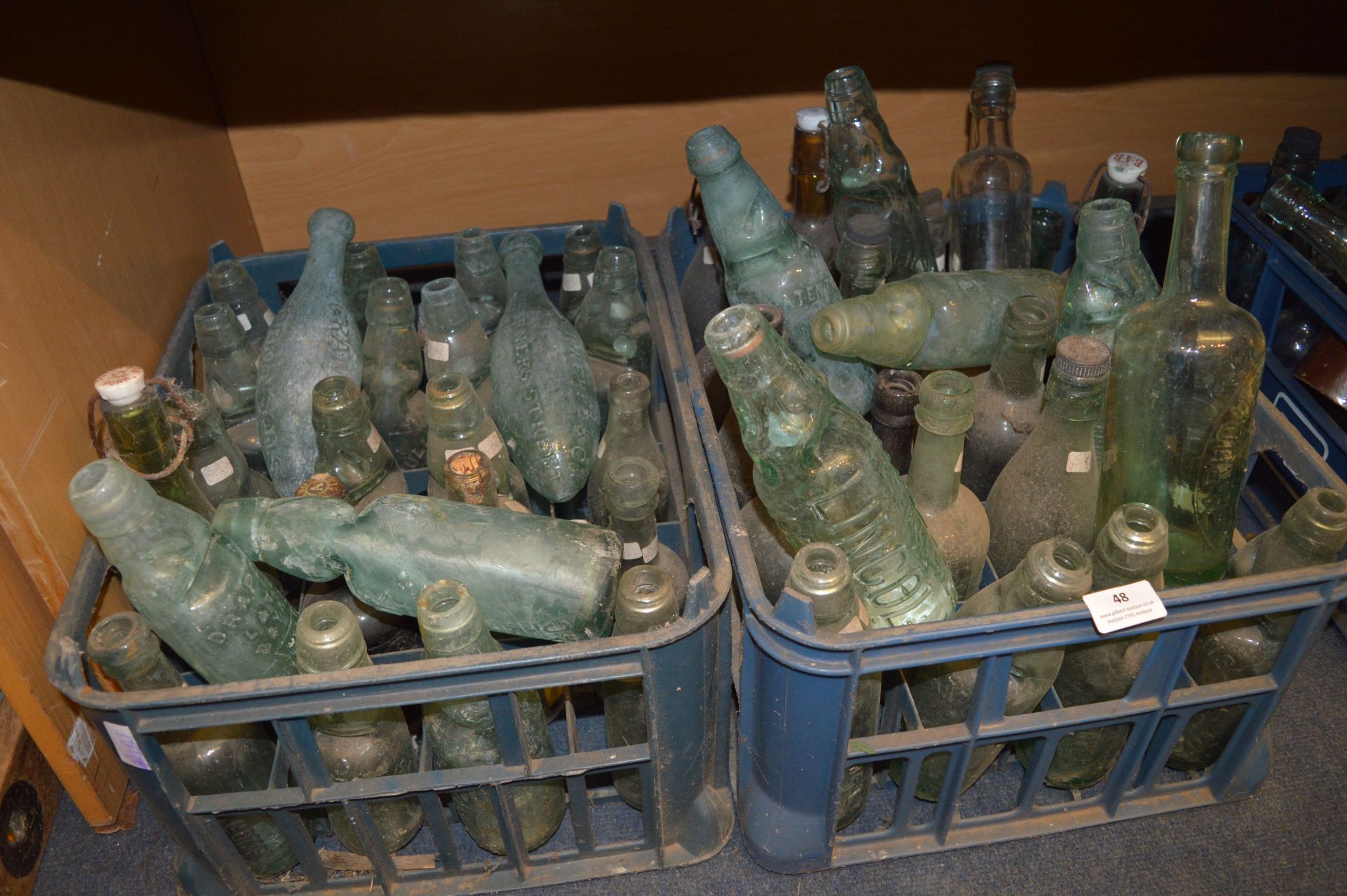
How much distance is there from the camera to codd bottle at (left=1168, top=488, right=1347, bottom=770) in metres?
0.79

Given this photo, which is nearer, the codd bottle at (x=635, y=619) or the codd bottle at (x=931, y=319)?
the codd bottle at (x=635, y=619)

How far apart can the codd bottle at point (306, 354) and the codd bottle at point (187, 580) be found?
0.19 m

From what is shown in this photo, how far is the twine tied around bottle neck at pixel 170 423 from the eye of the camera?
0.83 m

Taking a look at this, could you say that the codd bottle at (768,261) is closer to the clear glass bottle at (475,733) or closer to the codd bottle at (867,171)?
the codd bottle at (867,171)

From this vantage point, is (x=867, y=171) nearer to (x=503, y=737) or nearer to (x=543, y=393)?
(x=543, y=393)

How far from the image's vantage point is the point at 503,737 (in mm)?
776

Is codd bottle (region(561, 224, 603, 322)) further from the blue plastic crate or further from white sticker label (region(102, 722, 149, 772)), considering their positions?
white sticker label (region(102, 722, 149, 772))

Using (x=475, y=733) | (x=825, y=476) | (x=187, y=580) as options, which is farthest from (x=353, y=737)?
(x=825, y=476)

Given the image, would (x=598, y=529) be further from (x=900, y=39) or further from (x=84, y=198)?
(x=900, y=39)

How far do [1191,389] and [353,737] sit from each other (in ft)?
2.64

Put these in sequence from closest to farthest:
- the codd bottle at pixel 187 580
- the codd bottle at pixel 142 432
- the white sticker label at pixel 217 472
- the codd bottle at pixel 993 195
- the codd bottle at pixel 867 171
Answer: the codd bottle at pixel 187 580, the codd bottle at pixel 142 432, the white sticker label at pixel 217 472, the codd bottle at pixel 867 171, the codd bottle at pixel 993 195

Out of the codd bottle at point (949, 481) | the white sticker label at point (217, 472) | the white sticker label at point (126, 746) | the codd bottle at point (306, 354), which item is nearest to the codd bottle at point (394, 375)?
the codd bottle at point (306, 354)

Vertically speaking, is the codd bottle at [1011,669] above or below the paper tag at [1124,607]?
below

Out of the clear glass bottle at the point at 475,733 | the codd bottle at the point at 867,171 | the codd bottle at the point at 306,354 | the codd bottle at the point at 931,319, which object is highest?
the codd bottle at the point at 867,171
